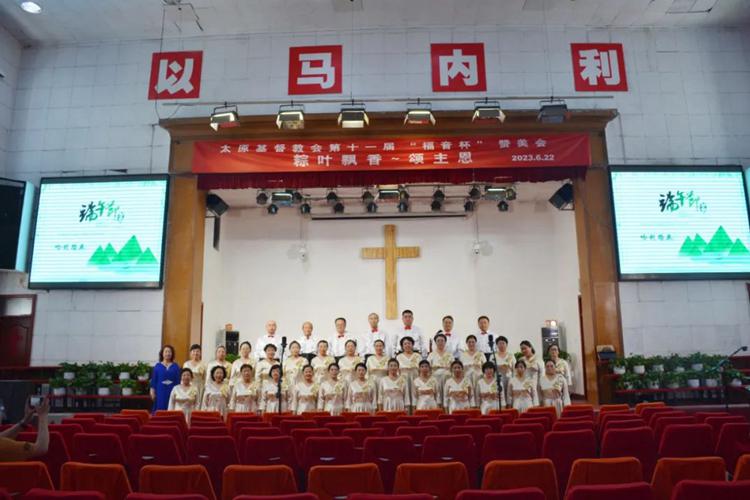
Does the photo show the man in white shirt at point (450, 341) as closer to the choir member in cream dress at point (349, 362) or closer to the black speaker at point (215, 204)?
the choir member in cream dress at point (349, 362)

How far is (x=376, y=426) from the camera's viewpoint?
14.0 feet

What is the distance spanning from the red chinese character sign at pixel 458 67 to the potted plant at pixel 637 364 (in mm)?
5171

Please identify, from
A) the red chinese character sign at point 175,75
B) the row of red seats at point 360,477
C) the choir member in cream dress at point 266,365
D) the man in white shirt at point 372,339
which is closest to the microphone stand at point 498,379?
the man in white shirt at point 372,339

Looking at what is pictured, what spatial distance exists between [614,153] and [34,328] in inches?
415

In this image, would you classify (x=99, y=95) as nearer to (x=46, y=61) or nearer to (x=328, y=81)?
(x=46, y=61)

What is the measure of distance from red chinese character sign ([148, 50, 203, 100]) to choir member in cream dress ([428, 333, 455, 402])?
6.17 meters

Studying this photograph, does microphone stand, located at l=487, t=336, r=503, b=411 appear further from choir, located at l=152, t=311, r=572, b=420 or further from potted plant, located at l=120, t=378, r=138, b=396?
potted plant, located at l=120, t=378, r=138, b=396

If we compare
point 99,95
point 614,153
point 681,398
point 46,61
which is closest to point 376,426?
point 681,398

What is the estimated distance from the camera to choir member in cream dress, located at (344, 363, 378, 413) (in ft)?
22.5

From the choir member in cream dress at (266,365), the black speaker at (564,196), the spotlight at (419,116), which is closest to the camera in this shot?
the choir member in cream dress at (266,365)

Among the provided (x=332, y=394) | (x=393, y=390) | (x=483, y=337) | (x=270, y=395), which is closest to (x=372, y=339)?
(x=483, y=337)

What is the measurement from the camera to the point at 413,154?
8.49m

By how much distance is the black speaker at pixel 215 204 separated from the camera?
10.3 m

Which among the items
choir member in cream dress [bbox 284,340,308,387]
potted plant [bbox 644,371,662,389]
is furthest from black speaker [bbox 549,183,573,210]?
choir member in cream dress [bbox 284,340,308,387]
